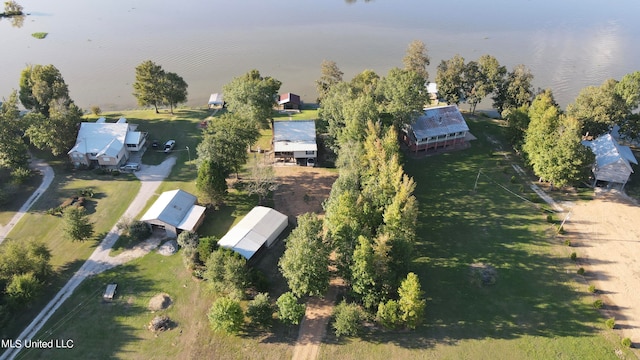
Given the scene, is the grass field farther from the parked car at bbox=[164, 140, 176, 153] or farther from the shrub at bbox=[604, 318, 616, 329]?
the parked car at bbox=[164, 140, 176, 153]

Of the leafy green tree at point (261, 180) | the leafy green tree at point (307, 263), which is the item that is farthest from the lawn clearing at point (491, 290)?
the leafy green tree at point (261, 180)

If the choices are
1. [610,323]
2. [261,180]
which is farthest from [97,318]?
[610,323]

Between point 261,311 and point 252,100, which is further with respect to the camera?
point 252,100

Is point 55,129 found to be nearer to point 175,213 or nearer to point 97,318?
point 175,213

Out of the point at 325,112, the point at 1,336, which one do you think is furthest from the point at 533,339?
the point at 1,336

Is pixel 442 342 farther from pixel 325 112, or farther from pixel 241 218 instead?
pixel 325 112

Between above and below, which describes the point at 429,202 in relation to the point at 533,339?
above
